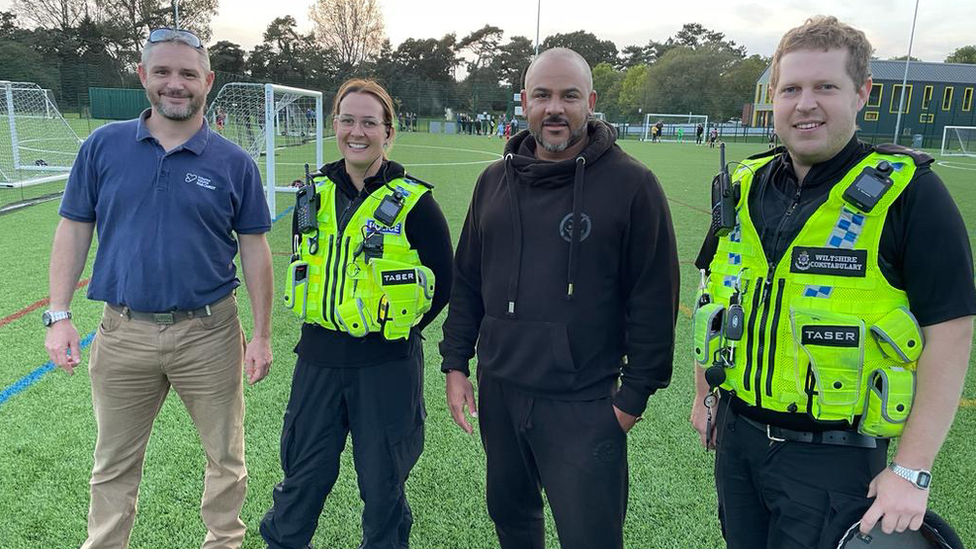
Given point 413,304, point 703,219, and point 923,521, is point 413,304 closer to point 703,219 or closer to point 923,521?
point 923,521

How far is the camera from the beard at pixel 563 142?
81.9 inches

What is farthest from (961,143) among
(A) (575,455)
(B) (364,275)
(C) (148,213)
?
(C) (148,213)

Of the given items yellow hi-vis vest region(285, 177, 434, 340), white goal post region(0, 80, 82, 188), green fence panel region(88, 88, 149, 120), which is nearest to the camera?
yellow hi-vis vest region(285, 177, 434, 340)

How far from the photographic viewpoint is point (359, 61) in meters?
57.6

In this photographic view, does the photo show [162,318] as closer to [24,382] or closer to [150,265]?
[150,265]

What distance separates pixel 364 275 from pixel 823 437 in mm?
1646

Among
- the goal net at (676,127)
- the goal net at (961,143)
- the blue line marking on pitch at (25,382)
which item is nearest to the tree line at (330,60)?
the goal net at (676,127)

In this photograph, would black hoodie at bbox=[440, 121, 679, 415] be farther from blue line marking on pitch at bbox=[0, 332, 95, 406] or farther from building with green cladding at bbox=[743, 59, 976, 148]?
building with green cladding at bbox=[743, 59, 976, 148]

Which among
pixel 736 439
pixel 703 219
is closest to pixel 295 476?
pixel 736 439

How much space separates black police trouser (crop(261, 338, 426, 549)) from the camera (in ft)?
8.05

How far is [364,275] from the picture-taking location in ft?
7.91

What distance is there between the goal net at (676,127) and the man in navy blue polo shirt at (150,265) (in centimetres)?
4328

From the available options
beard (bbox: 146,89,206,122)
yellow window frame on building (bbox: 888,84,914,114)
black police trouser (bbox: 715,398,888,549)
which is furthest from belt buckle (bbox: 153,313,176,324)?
yellow window frame on building (bbox: 888,84,914,114)

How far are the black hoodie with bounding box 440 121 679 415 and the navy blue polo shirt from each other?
124 centimetres
